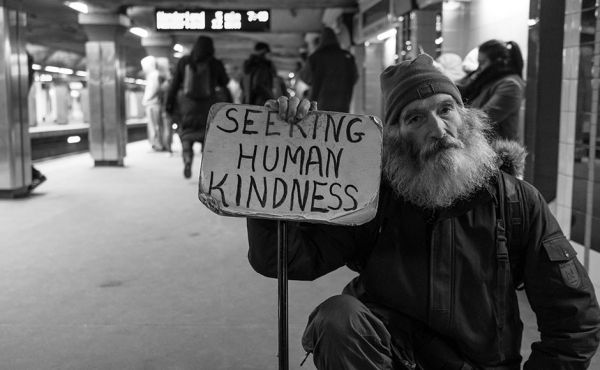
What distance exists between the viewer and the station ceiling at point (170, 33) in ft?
38.7

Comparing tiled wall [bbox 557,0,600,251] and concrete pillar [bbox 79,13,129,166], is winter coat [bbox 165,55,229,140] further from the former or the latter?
tiled wall [bbox 557,0,600,251]

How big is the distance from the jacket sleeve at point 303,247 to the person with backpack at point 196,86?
24.2ft

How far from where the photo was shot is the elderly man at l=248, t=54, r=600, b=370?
1.96 meters

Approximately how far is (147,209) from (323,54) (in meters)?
3.01

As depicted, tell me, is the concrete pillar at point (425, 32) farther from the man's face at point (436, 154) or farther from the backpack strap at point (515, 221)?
the backpack strap at point (515, 221)

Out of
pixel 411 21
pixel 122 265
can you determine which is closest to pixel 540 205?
pixel 122 265

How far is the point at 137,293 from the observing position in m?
4.27

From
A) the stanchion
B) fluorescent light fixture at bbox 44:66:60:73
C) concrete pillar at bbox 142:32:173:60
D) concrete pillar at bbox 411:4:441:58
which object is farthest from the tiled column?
fluorescent light fixture at bbox 44:66:60:73

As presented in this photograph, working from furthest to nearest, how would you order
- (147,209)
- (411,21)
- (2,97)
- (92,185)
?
1. (92,185)
2. (411,21)
3. (2,97)
4. (147,209)

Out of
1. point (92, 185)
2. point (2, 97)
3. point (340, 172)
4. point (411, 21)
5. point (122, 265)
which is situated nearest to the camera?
point (340, 172)

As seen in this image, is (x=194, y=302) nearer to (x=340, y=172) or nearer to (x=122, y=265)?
(x=122, y=265)

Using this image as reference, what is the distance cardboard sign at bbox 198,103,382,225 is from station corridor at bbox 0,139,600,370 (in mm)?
1372

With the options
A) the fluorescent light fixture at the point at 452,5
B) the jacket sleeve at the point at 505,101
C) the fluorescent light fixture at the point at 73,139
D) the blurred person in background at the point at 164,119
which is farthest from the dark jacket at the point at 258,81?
the fluorescent light fixture at the point at 73,139

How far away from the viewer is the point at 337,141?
6.63 ft
